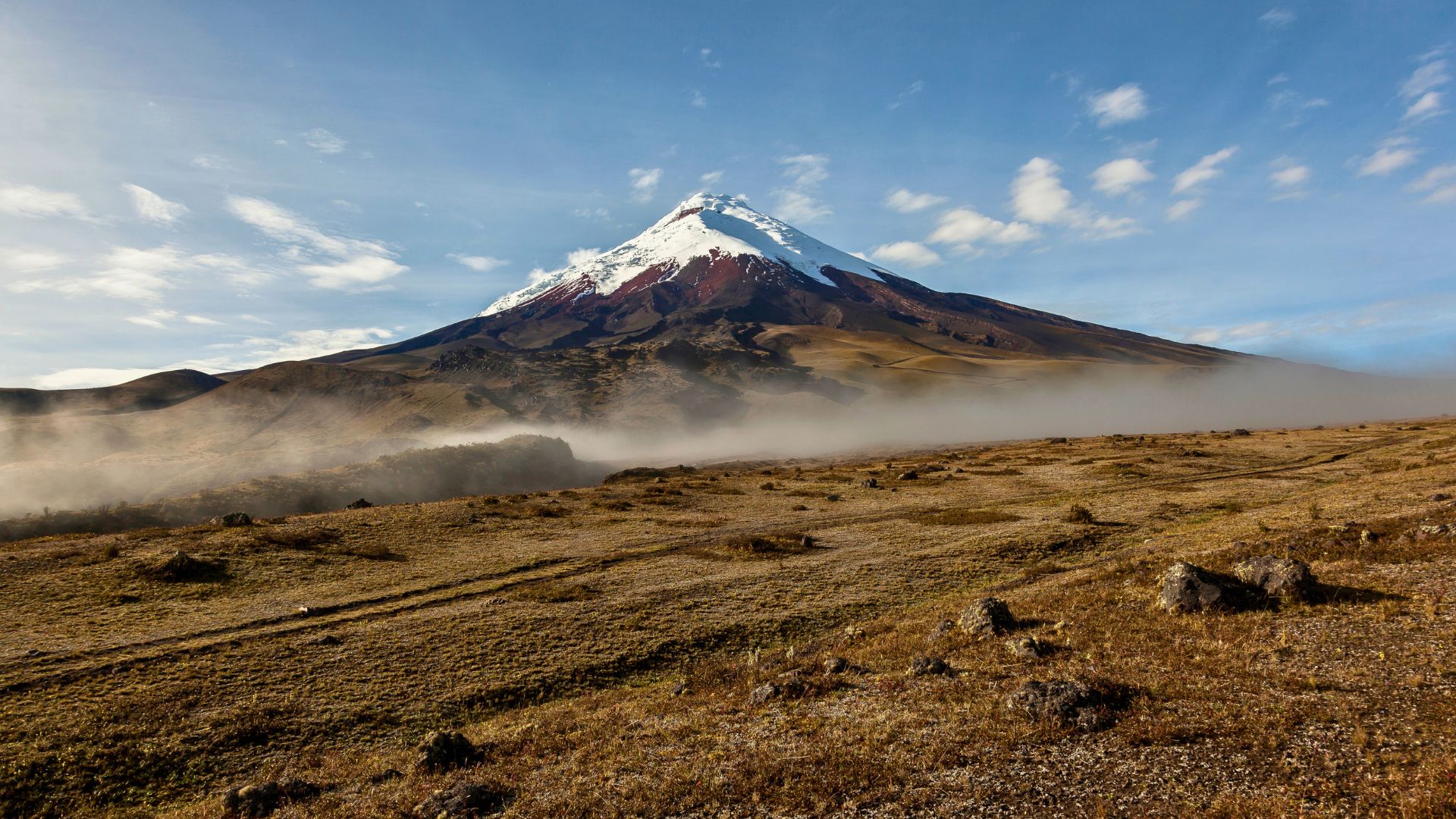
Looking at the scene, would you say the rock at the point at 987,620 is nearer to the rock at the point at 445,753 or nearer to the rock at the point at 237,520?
the rock at the point at 445,753

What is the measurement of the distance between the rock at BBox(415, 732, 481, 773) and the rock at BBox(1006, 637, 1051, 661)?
612 inches

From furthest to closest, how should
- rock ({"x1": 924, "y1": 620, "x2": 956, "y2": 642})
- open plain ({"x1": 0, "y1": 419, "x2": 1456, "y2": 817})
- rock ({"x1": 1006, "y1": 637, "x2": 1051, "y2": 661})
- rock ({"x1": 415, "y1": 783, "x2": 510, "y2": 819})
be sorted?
1. rock ({"x1": 924, "y1": 620, "x2": 956, "y2": 642})
2. rock ({"x1": 1006, "y1": 637, "x2": 1051, "y2": 661})
3. rock ({"x1": 415, "y1": 783, "x2": 510, "y2": 819})
4. open plain ({"x1": 0, "y1": 419, "x2": 1456, "y2": 817})

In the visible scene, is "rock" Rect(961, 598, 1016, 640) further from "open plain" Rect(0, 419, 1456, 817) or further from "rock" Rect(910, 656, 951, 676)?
"rock" Rect(910, 656, 951, 676)

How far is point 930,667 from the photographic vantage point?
1716cm

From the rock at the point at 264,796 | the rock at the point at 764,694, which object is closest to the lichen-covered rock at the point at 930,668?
the rock at the point at 764,694

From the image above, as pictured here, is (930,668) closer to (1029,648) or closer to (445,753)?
(1029,648)

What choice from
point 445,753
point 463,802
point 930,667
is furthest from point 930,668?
point 445,753

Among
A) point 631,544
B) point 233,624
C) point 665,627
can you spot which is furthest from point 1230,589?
point 233,624

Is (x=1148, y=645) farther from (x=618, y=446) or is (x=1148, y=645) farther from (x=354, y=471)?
(x=618, y=446)

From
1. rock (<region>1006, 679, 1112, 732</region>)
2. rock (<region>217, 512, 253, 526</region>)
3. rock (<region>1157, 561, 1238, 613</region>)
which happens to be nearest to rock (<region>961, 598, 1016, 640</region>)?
rock (<region>1157, 561, 1238, 613</region>)

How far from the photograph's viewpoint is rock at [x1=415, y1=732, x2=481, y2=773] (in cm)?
1541

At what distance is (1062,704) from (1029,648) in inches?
160

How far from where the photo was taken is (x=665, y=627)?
26.4 meters

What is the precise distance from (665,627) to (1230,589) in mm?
20935
